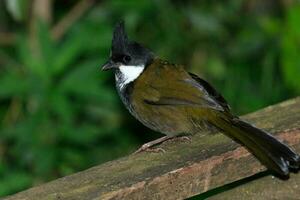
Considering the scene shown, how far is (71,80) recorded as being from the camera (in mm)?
5617

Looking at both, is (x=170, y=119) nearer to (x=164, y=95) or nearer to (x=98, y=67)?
(x=164, y=95)

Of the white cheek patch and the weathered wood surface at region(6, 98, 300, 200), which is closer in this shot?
the weathered wood surface at region(6, 98, 300, 200)

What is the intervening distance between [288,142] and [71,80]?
225cm

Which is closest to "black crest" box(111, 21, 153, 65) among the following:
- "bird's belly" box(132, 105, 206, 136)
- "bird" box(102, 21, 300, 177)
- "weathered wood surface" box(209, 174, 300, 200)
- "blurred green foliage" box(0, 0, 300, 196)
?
"bird" box(102, 21, 300, 177)

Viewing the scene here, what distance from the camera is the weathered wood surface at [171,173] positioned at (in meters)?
3.19

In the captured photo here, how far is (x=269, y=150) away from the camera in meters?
3.41

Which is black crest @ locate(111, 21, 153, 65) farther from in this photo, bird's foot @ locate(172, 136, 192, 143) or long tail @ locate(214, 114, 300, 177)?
long tail @ locate(214, 114, 300, 177)

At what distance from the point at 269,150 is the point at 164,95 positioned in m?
1.18

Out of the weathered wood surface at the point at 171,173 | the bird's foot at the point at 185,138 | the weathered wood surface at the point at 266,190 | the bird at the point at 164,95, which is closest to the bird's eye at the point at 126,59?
the bird at the point at 164,95

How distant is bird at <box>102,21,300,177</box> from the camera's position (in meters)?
4.18

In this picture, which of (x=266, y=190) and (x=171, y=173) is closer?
(x=171, y=173)

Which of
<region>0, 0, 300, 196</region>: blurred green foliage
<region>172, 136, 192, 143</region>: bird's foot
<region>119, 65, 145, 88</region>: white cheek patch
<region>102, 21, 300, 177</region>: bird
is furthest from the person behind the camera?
<region>0, 0, 300, 196</region>: blurred green foliage

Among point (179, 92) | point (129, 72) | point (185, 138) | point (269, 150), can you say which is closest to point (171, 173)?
point (269, 150)

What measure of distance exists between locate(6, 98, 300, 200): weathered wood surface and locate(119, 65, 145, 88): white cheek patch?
0.98m
